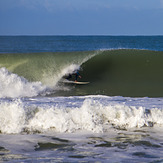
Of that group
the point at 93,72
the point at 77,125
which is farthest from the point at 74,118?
the point at 93,72

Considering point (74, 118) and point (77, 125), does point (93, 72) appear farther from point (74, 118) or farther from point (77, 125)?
point (77, 125)

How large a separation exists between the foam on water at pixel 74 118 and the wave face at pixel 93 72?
3.48m

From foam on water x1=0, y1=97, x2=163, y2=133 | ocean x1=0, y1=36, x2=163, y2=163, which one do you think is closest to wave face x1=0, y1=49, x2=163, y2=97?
ocean x1=0, y1=36, x2=163, y2=163

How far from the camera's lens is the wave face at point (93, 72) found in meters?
11.4

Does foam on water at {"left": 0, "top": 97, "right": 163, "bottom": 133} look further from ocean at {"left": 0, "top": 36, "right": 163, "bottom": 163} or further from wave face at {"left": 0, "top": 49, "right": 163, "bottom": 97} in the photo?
wave face at {"left": 0, "top": 49, "right": 163, "bottom": 97}

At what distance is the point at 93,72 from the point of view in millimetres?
14094

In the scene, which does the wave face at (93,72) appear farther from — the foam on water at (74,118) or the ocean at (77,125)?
the foam on water at (74,118)

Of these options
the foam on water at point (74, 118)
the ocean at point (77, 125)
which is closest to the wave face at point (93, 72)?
the ocean at point (77, 125)

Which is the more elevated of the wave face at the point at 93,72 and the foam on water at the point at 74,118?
the wave face at the point at 93,72

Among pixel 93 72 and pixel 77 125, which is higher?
pixel 93 72

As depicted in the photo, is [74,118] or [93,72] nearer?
[74,118]

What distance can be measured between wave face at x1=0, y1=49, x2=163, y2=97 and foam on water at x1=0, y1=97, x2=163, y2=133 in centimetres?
348

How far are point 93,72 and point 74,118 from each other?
739cm

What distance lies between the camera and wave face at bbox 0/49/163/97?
1142cm
